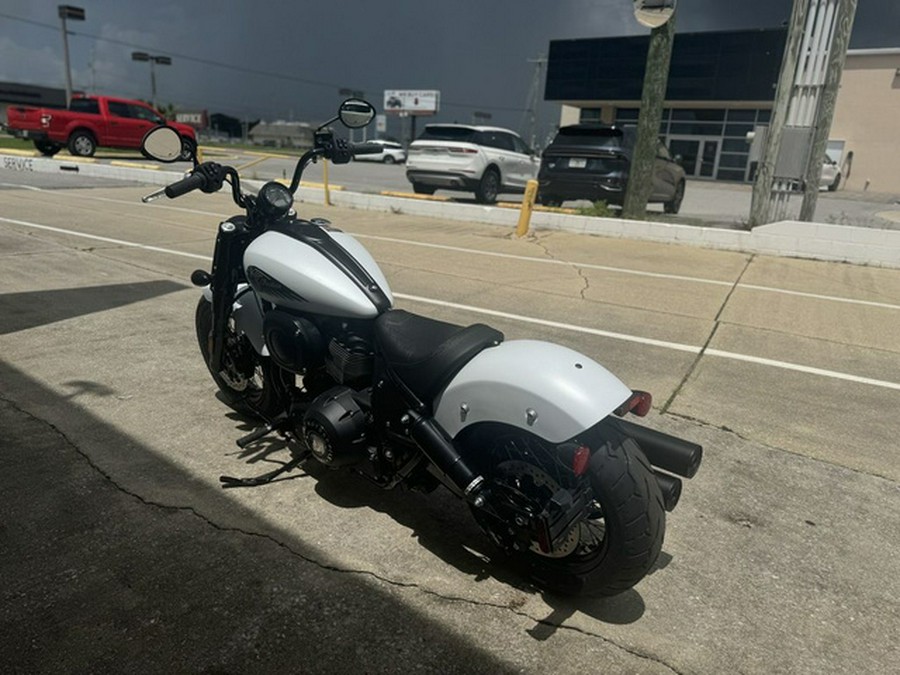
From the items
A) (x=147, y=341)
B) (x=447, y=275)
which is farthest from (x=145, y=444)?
(x=447, y=275)

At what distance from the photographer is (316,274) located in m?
2.72

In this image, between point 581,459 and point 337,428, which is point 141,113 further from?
point 581,459

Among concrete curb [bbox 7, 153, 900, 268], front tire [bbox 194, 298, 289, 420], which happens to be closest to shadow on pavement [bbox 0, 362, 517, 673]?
front tire [bbox 194, 298, 289, 420]

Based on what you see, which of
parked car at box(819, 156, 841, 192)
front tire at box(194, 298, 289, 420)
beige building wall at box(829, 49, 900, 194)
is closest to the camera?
front tire at box(194, 298, 289, 420)

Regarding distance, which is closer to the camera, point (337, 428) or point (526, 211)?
point (337, 428)

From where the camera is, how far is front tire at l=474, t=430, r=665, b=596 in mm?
2119

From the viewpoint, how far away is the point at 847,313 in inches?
274

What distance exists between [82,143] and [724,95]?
31.6 m

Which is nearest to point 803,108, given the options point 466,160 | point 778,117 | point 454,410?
point 778,117

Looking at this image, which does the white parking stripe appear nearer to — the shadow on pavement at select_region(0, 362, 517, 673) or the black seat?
the black seat

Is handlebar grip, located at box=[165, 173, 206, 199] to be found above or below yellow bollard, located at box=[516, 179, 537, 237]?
above

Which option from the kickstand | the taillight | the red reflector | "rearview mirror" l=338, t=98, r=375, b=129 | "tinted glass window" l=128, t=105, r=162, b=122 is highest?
"tinted glass window" l=128, t=105, r=162, b=122

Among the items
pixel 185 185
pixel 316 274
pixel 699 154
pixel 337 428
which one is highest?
pixel 699 154

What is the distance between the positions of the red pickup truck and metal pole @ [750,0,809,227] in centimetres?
1757
